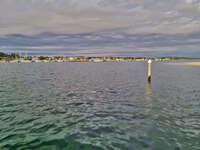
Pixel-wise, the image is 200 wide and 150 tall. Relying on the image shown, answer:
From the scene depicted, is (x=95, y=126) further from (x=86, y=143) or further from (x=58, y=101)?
(x=58, y=101)

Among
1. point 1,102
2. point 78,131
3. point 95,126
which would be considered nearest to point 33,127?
point 78,131

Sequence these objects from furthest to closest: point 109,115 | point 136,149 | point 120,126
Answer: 1. point 109,115
2. point 120,126
3. point 136,149

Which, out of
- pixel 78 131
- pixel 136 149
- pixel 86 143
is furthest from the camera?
pixel 78 131

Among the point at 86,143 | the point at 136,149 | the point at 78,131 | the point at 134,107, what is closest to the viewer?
the point at 136,149

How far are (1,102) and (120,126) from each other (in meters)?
13.3

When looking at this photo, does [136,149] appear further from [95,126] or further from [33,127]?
[33,127]

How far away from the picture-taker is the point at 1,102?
1683cm

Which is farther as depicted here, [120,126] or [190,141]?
[120,126]

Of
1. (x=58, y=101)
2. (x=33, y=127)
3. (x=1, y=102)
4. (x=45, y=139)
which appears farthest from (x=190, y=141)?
(x=1, y=102)

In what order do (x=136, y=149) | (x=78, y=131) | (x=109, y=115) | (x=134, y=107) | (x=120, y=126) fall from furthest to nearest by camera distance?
(x=134, y=107) < (x=109, y=115) < (x=120, y=126) < (x=78, y=131) < (x=136, y=149)

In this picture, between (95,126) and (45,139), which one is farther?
(95,126)

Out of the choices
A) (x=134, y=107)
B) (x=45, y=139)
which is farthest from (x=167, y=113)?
(x=45, y=139)

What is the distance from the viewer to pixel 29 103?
16594 mm

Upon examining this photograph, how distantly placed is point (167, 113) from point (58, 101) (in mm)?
11058
